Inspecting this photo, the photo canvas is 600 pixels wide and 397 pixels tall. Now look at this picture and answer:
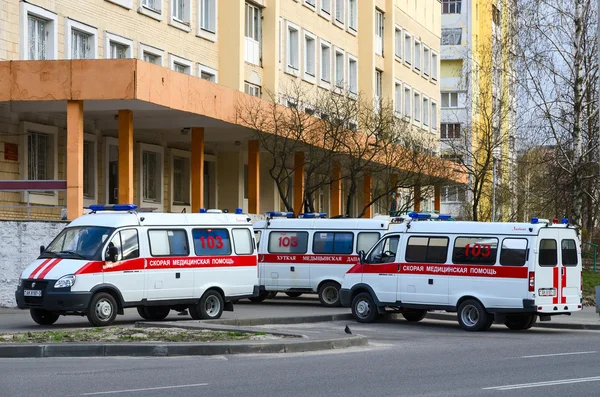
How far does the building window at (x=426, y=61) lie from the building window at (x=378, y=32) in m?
9.79

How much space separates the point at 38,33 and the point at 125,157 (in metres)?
4.83

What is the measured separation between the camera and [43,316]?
22.8m

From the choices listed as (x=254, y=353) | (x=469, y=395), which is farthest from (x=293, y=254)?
(x=469, y=395)

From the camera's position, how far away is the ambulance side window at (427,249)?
78.1 feet

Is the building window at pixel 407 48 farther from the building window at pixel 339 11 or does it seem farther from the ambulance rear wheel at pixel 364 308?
the ambulance rear wheel at pixel 364 308

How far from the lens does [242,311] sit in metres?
28.2

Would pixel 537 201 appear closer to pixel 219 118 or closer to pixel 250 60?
pixel 250 60

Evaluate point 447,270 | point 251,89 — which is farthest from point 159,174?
point 447,270

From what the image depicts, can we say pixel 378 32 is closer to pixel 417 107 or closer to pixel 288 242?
pixel 417 107

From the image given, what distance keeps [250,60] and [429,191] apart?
10515 mm

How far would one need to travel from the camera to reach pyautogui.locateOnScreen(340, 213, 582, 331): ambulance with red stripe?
22672 millimetres

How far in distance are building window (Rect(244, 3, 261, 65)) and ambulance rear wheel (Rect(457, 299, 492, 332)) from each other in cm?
2371

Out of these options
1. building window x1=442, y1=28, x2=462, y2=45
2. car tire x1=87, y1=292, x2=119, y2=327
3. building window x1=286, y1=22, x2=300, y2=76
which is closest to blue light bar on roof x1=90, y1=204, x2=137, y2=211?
car tire x1=87, y1=292, x2=119, y2=327

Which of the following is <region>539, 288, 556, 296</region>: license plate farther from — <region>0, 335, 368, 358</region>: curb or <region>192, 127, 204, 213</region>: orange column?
<region>192, 127, 204, 213</region>: orange column
